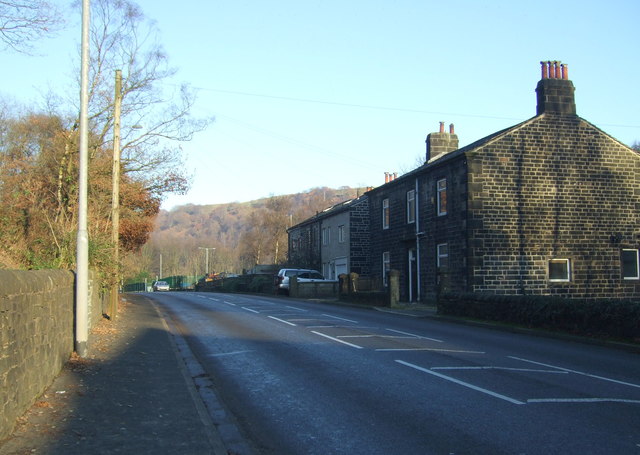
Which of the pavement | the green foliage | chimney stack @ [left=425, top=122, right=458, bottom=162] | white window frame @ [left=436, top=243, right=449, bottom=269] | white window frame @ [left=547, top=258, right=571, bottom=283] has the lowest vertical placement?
the pavement

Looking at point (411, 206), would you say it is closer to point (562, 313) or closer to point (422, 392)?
point (562, 313)

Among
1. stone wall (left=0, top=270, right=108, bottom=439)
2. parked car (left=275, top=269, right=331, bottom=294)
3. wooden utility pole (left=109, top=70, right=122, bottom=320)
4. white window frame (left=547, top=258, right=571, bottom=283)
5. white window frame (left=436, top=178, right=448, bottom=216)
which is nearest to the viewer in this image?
stone wall (left=0, top=270, right=108, bottom=439)

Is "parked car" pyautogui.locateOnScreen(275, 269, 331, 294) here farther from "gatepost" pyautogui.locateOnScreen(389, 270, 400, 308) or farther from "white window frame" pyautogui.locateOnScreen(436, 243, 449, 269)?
"gatepost" pyautogui.locateOnScreen(389, 270, 400, 308)

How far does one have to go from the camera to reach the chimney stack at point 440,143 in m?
34.7

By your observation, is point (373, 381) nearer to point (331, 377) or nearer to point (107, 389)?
point (331, 377)

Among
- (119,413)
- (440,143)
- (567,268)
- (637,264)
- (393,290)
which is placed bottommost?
(119,413)

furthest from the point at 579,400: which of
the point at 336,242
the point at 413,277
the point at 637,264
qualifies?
the point at 336,242

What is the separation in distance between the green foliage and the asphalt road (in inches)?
35.6

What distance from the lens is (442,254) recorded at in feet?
94.3

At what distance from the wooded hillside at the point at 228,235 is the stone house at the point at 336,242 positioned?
25.6ft

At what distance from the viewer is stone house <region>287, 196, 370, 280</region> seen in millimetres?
42812

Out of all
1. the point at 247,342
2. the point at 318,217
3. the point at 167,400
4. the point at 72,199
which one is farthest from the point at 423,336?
the point at 318,217

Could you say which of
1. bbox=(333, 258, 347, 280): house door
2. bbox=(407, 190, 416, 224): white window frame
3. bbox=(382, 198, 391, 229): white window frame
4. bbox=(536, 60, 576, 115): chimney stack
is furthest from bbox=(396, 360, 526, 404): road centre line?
bbox=(333, 258, 347, 280): house door

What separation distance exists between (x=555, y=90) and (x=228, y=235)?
14816cm
